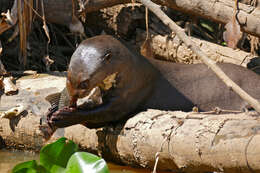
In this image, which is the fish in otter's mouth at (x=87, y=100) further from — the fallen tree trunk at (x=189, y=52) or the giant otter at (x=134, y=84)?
the fallen tree trunk at (x=189, y=52)

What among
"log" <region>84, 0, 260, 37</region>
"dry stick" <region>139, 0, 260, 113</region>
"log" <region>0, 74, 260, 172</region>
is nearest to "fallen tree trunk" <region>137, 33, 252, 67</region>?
"log" <region>84, 0, 260, 37</region>

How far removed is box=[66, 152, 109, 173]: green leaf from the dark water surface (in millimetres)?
1133

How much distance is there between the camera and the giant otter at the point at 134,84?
3.29 metres

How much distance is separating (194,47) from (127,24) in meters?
3.19

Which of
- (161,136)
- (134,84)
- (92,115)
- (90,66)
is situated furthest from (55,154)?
(134,84)

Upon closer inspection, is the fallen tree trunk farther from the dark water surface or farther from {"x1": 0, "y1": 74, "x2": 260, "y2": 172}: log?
the dark water surface

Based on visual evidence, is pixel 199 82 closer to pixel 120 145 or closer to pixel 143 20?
pixel 120 145

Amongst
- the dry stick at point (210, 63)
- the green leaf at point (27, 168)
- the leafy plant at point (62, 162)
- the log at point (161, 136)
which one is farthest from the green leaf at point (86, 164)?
the log at point (161, 136)

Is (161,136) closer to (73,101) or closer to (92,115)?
(92,115)

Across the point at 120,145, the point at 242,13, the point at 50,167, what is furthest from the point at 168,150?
the point at 242,13

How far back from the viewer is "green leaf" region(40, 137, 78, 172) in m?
2.36

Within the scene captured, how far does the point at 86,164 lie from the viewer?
82.0 inches

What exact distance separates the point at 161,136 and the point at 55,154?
0.69 metres

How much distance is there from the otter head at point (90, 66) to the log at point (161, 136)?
31 cm
